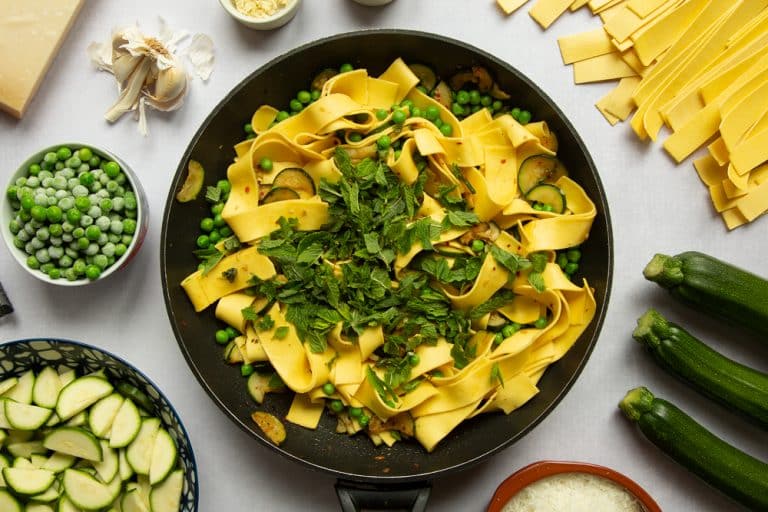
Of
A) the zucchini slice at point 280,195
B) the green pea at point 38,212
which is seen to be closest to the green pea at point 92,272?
the green pea at point 38,212

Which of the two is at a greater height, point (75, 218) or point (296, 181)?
point (296, 181)

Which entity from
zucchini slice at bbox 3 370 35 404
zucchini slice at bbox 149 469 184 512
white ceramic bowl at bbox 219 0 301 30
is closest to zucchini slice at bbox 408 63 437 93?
white ceramic bowl at bbox 219 0 301 30

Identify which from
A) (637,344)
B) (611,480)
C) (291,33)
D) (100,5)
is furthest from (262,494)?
(100,5)

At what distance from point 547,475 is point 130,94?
2.40 metres

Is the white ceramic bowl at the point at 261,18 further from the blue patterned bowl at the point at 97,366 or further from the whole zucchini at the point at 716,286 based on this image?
the whole zucchini at the point at 716,286

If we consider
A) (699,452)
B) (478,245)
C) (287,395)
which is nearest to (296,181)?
(478,245)

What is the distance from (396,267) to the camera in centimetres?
283

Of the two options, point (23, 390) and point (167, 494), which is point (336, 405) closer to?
point (167, 494)

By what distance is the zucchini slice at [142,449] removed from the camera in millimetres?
2900

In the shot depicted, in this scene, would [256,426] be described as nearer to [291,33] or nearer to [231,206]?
[231,206]

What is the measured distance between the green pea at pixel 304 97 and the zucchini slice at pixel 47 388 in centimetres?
155

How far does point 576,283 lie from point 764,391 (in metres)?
0.90

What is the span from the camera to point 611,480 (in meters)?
2.95

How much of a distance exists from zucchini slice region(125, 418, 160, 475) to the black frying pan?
34cm
